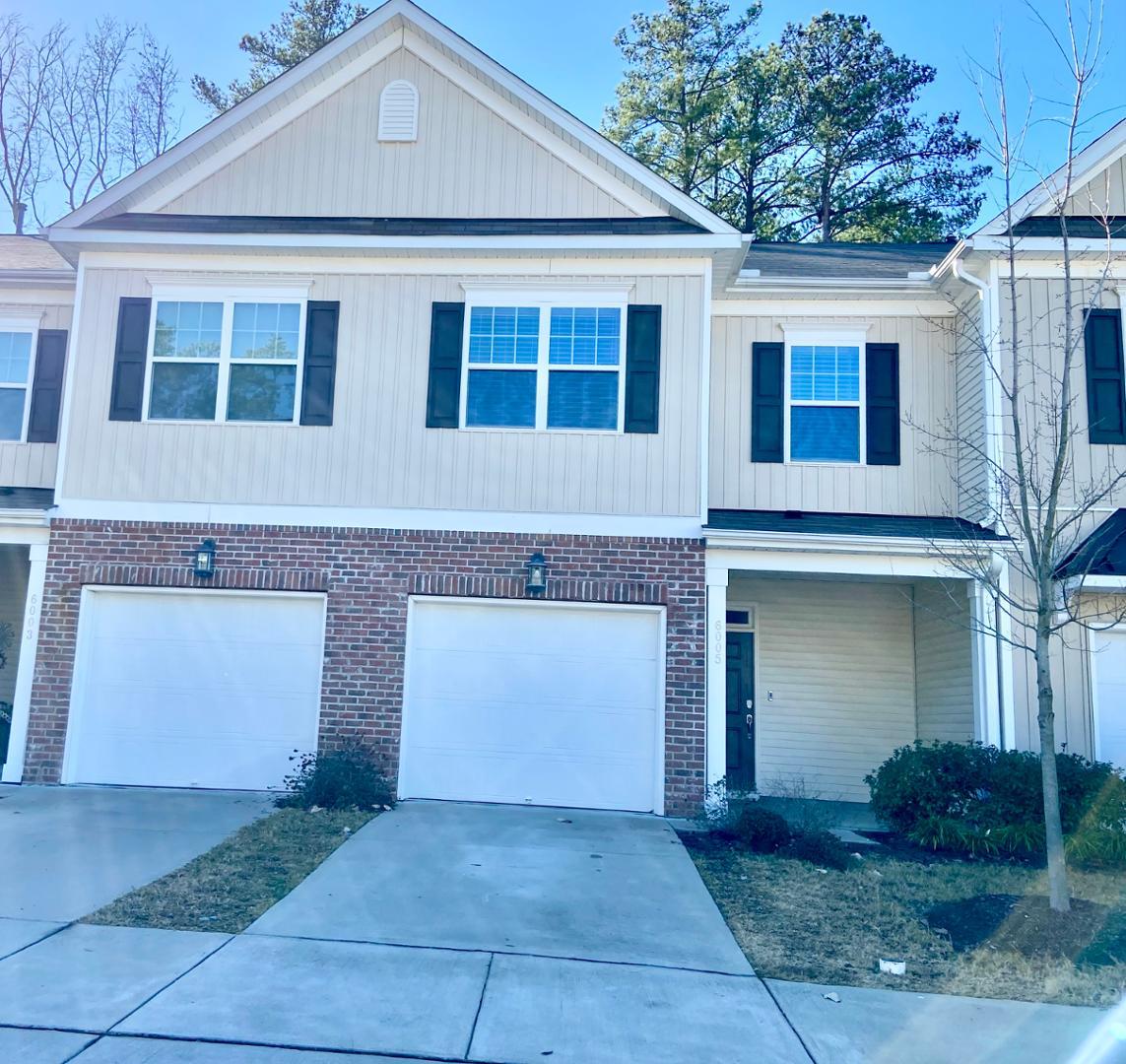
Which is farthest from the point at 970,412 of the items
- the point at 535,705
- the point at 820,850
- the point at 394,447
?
the point at 394,447

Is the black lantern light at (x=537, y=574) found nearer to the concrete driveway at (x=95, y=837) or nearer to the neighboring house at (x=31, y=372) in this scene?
the concrete driveway at (x=95, y=837)

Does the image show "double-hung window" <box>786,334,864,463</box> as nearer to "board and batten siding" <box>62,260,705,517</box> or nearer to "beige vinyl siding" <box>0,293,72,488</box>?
"board and batten siding" <box>62,260,705,517</box>

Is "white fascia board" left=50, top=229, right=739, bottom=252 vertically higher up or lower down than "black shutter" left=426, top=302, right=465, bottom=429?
higher up

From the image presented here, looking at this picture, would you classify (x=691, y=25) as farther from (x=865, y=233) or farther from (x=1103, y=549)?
(x=1103, y=549)

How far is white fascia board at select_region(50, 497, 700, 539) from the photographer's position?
33.4 feet

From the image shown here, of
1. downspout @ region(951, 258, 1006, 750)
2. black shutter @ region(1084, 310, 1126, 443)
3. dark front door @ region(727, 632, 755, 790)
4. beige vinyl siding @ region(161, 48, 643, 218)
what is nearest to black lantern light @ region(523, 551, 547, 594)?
dark front door @ region(727, 632, 755, 790)

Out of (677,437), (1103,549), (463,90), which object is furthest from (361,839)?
(463,90)

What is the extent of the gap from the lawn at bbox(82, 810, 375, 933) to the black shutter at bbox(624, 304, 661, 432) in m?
4.84

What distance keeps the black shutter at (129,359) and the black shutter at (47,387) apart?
148cm

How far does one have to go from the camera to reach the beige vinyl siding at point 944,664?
10.6 metres

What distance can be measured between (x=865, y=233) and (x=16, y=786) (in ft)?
75.8

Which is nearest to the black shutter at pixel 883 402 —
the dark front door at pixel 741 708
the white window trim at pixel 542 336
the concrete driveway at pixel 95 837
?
the dark front door at pixel 741 708

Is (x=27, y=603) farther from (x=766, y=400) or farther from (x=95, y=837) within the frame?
(x=766, y=400)

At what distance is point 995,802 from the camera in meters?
8.77
